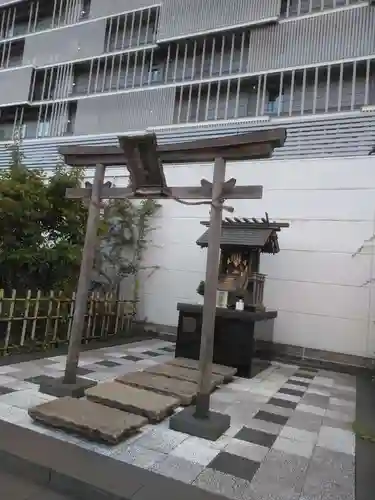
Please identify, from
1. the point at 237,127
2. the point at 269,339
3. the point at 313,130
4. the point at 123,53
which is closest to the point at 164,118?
the point at 237,127

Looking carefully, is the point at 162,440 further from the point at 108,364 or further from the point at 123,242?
the point at 123,242

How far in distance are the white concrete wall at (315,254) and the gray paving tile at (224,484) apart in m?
6.00

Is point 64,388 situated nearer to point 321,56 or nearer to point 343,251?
point 343,251

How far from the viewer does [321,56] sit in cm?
1074

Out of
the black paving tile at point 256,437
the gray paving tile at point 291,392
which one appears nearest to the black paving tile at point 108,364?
the gray paving tile at point 291,392

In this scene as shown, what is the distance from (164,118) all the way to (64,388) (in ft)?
32.8

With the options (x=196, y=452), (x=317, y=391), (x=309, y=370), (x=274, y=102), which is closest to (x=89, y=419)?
(x=196, y=452)

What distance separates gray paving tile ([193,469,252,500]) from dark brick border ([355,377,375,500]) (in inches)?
30.5

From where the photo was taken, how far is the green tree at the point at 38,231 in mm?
6719

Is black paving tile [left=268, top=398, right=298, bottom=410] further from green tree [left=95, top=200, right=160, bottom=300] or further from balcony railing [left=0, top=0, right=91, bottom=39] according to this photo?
balcony railing [left=0, top=0, right=91, bottom=39]

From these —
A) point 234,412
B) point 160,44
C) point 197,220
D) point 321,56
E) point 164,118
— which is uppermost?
point 160,44

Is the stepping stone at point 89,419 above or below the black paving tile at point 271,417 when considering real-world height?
above

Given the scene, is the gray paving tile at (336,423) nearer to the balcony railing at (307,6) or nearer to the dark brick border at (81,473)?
the dark brick border at (81,473)

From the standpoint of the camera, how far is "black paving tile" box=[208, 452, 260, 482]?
8.80 feet
